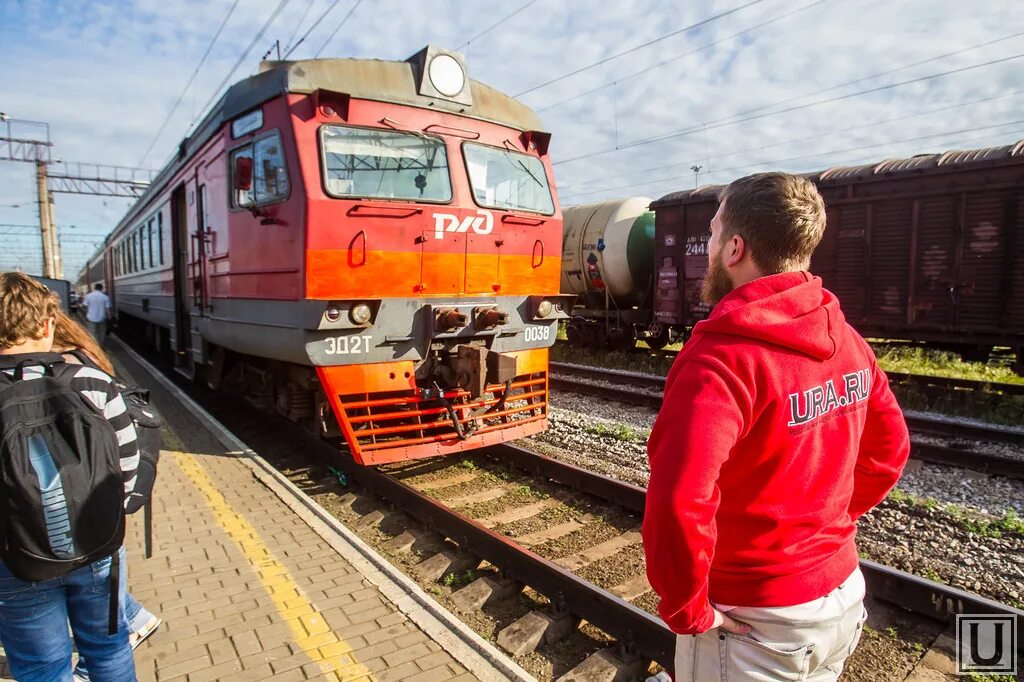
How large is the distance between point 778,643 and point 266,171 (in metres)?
5.27

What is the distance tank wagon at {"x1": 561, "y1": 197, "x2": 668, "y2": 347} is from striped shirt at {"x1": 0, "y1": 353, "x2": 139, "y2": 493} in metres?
12.4

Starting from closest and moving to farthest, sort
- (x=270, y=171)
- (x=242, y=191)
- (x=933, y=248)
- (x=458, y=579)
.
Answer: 1. (x=458, y=579)
2. (x=270, y=171)
3. (x=242, y=191)
4. (x=933, y=248)

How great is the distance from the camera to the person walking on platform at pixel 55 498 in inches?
79.2

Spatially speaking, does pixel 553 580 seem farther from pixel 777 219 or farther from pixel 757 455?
pixel 777 219

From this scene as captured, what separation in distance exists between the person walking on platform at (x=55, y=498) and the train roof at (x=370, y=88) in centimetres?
338

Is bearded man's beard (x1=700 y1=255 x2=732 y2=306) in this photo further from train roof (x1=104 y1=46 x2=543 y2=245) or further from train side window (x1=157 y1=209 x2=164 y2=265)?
train side window (x1=157 y1=209 x2=164 y2=265)

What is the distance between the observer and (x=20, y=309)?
2.26 meters

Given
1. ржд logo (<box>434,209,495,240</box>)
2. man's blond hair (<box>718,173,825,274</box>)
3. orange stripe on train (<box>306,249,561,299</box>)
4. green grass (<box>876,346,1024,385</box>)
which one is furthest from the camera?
green grass (<box>876,346,1024,385</box>)

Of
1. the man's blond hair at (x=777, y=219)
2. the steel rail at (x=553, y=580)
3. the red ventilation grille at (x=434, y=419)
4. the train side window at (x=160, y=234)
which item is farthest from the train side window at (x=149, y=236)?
the man's blond hair at (x=777, y=219)

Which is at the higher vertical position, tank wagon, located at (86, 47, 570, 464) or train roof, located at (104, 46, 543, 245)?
train roof, located at (104, 46, 543, 245)

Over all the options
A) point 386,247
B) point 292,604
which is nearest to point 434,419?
point 386,247

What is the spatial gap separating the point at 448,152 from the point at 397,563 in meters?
3.49

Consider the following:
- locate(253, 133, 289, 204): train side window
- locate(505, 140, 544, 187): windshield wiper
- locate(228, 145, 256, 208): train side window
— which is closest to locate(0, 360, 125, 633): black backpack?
locate(253, 133, 289, 204): train side window

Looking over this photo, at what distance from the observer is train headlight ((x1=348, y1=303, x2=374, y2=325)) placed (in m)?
5.11
